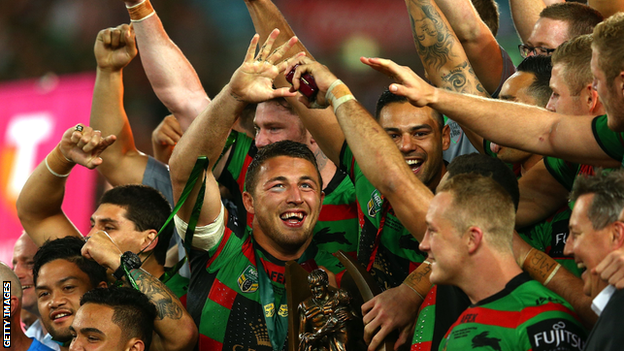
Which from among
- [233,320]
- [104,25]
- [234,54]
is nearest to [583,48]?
[233,320]

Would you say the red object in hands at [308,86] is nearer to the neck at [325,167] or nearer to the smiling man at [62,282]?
the neck at [325,167]

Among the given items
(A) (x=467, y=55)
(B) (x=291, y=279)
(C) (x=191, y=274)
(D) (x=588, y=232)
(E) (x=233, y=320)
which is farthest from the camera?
(A) (x=467, y=55)

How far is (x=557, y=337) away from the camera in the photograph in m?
2.09

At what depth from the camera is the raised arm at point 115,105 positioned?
4.31 m

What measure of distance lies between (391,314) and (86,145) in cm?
190

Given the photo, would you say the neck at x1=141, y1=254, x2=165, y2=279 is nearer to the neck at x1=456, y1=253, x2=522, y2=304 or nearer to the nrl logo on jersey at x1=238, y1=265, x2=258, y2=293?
the nrl logo on jersey at x1=238, y1=265, x2=258, y2=293

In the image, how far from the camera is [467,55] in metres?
3.77

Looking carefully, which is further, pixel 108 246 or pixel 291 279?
pixel 108 246

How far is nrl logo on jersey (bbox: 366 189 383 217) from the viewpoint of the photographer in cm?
325

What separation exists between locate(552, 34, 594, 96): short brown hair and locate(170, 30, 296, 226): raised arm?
1126mm

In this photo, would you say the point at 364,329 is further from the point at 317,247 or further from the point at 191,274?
the point at 191,274

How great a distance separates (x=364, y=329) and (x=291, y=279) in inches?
15.3

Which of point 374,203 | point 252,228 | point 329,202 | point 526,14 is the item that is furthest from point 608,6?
point 252,228

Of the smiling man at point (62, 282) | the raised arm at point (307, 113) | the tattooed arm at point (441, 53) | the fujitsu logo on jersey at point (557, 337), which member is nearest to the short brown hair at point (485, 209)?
the fujitsu logo on jersey at point (557, 337)
